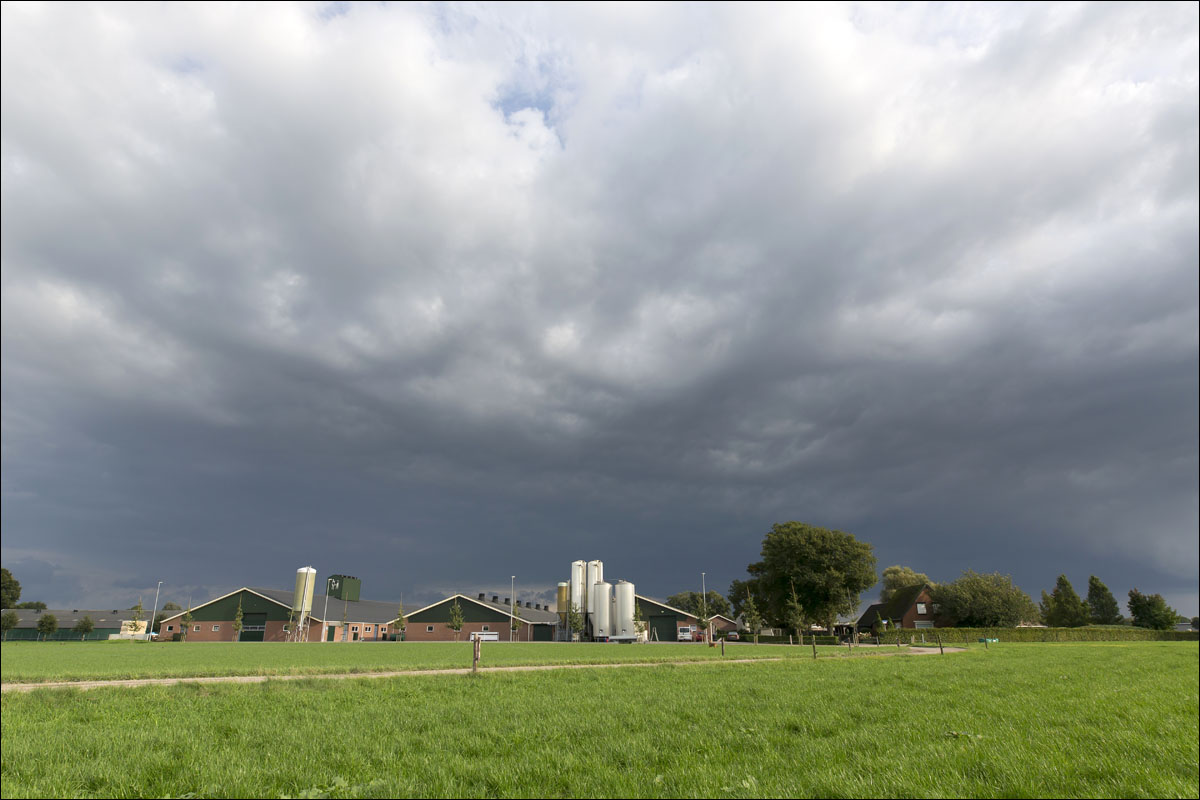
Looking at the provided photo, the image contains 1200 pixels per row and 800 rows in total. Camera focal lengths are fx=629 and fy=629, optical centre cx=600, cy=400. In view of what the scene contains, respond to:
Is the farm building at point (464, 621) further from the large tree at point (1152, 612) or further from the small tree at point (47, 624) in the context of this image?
the large tree at point (1152, 612)

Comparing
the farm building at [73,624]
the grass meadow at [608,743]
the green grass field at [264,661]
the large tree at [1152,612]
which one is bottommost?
the farm building at [73,624]

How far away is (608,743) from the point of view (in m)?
9.17

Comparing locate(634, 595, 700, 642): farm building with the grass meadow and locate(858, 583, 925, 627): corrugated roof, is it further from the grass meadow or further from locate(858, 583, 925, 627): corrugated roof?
the grass meadow

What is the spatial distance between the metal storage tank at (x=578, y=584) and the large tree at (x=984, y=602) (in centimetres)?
5792

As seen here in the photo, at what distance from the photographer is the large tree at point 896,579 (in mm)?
129738

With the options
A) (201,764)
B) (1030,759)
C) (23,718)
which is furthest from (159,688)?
(1030,759)

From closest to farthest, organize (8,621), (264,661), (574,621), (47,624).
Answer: (264,661)
(47,624)
(8,621)
(574,621)

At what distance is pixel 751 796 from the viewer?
655 cm

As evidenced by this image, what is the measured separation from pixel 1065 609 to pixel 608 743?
13985 centimetres

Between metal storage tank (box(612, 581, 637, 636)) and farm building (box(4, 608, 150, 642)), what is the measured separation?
88947mm

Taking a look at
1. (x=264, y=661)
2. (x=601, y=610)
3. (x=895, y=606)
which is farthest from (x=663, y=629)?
(x=264, y=661)

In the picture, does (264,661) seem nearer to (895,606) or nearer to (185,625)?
(185,625)

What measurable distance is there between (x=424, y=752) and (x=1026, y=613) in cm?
10705

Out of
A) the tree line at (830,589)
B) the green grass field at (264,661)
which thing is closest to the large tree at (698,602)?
the tree line at (830,589)
